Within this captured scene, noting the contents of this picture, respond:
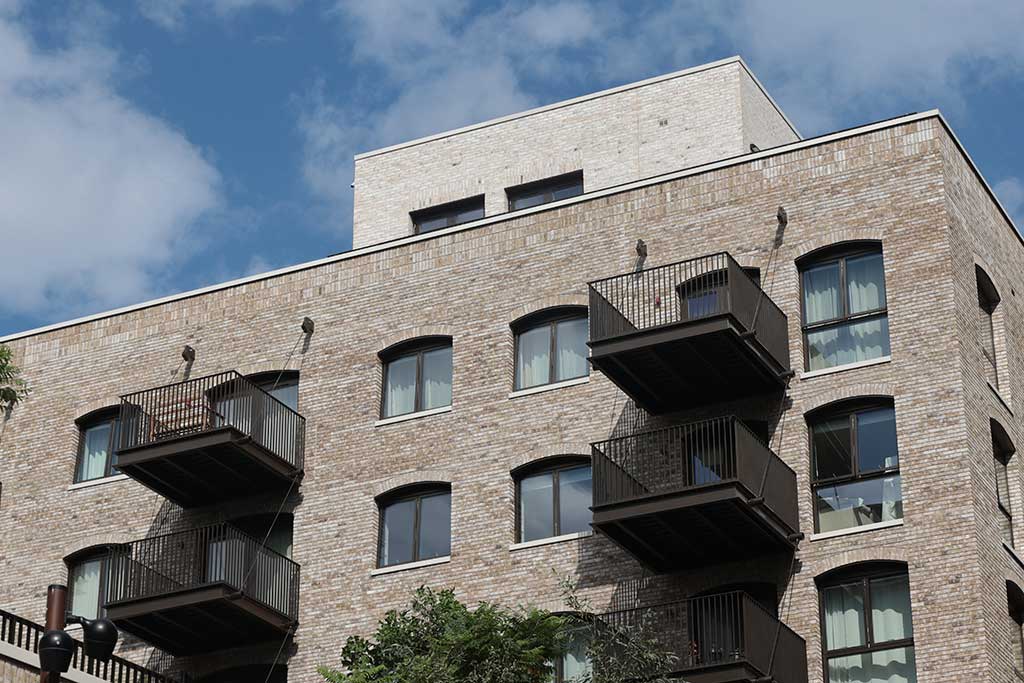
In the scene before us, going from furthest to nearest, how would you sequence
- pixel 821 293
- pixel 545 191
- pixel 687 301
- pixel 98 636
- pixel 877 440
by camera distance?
pixel 545 191
pixel 821 293
pixel 687 301
pixel 877 440
pixel 98 636

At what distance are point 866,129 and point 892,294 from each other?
349cm

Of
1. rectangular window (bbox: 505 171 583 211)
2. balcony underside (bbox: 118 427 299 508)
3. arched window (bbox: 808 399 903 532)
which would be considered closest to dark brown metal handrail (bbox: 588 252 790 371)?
arched window (bbox: 808 399 903 532)

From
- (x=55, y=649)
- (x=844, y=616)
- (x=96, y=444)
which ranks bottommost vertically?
(x=55, y=649)

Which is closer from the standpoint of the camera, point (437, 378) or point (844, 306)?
point (844, 306)

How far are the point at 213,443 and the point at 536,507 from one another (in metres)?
6.14

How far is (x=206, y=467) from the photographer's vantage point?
37.8 m

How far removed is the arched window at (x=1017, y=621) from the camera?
32.5 m

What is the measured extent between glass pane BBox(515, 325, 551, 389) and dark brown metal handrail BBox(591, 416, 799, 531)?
8.50 feet

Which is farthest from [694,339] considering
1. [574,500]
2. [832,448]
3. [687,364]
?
[574,500]

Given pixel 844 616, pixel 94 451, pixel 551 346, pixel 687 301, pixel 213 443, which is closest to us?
pixel 844 616

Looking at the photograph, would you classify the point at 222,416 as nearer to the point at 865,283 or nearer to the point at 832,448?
the point at 832,448

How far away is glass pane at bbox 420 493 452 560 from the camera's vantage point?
36.6 meters

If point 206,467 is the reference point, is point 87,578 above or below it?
below

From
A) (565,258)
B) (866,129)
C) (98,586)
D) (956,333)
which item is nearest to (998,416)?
(956,333)
